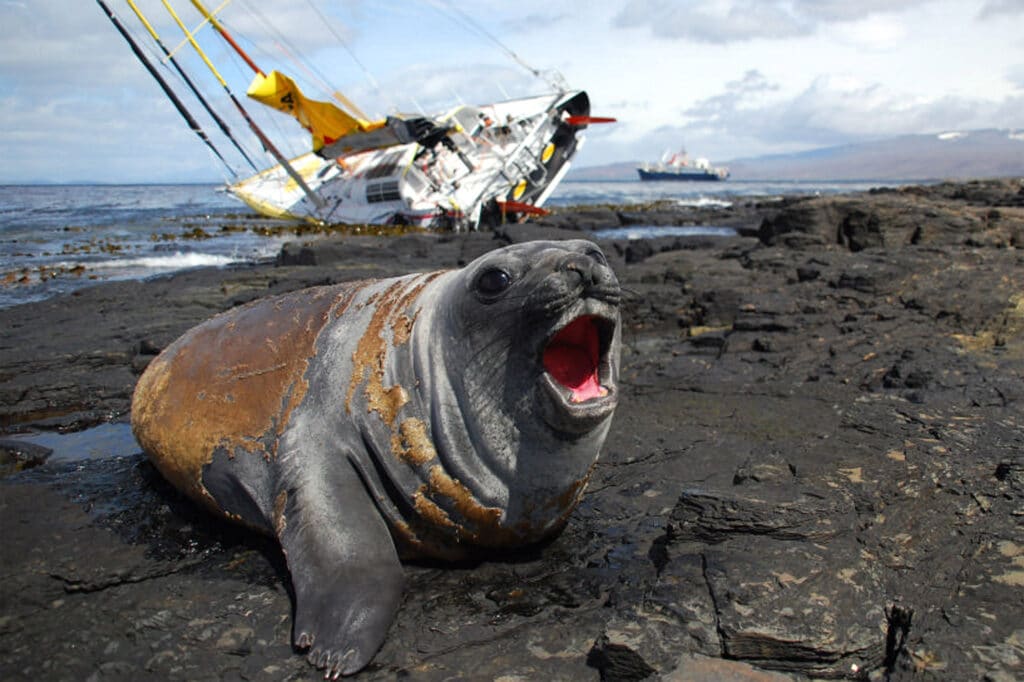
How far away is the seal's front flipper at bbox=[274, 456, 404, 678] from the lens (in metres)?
2.62

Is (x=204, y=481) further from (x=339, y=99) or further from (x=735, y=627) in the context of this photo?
(x=339, y=99)

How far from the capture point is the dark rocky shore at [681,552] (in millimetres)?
2471

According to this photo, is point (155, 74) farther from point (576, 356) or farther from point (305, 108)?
point (576, 356)

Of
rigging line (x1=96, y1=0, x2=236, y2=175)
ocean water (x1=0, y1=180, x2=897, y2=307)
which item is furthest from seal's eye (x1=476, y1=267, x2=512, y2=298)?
rigging line (x1=96, y1=0, x2=236, y2=175)

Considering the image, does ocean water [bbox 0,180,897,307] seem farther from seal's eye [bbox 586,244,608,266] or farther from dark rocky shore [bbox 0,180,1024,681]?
seal's eye [bbox 586,244,608,266]

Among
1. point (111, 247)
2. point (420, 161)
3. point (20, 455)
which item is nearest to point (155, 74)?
point (111, 247)

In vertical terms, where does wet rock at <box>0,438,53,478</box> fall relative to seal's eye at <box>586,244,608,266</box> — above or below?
below

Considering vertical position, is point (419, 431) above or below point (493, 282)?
→ below

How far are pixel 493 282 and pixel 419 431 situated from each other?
64 centimetres

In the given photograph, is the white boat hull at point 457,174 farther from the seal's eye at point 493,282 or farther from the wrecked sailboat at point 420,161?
the seal's eye at point 493,282

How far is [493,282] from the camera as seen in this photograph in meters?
2.92

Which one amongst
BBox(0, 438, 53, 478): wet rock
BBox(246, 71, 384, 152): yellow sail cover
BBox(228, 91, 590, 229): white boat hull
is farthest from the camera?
BBox(228, 91, 590, 229): white boat hull

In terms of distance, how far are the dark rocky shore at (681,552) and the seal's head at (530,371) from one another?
0.42 metres

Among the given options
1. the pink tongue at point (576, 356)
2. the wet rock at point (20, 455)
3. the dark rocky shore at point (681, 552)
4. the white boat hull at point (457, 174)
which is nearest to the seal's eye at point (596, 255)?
the pink tongue at point (576, 356)
